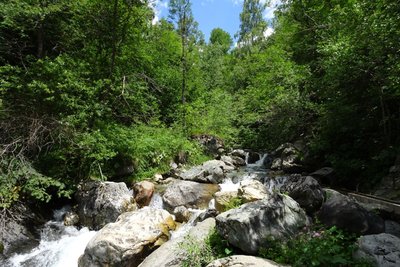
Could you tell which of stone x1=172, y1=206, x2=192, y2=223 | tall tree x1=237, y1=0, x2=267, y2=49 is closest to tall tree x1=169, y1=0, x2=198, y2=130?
stone x1=172, y1=206, x2=192, y2=223

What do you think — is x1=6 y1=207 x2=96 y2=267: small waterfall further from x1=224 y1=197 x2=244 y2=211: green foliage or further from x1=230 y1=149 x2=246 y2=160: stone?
x1=230 y1=149 x2=246 y2=160: stone

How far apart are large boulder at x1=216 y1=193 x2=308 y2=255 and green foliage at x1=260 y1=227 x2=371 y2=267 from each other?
0.59 feet

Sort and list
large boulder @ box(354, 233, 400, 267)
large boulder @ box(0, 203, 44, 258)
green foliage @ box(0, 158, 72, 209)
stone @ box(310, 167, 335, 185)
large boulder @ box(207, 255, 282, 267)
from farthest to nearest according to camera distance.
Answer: stone @ box(310, 167, 335, 185) < green foliage @ box(0, 158, 72, 209) < large boulder @ box(0, 203, 44, 258) < large boulder @ box(207, 255, 282, 267) < large boulder @ box(354, 233, 400, 267)

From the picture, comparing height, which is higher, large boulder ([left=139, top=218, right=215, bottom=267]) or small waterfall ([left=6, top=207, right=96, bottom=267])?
large boulder ([left=139, top=218, right=215, bottom=267])

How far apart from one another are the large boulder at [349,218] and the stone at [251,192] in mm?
1941

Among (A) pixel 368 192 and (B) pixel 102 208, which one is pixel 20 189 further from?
(A) pixel 368 192

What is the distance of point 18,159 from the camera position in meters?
8.06

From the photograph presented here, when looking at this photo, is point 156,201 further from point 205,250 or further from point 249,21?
Answer: point 249,21

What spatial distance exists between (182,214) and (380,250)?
5.20m

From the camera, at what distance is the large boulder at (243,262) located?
4484mm

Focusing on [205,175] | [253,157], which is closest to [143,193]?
[205,175]

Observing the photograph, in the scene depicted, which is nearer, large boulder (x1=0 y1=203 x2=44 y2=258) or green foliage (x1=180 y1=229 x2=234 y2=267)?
green foliage (x1=180 y1=229 x2=234 y2=267)

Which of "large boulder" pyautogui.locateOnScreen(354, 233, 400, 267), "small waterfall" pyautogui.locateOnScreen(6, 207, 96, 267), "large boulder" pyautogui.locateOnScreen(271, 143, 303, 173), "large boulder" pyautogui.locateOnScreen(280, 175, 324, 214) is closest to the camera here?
"large boulder" pyautogui.locateOnScreen(354, 233, 400, 267)

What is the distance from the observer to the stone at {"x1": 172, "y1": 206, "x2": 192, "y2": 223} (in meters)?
8.33
